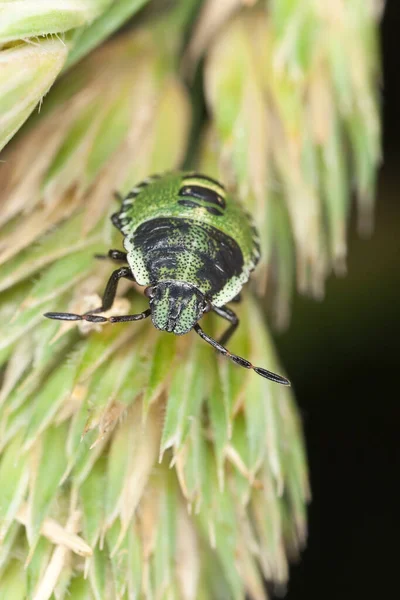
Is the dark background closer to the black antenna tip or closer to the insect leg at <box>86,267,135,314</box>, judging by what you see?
the black antenna tip

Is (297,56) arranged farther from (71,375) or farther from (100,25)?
(71,375)

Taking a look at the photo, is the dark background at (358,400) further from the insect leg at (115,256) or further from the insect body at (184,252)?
the insect leg at (115,256)

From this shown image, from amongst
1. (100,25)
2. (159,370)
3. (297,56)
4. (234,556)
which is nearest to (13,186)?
(100,25)

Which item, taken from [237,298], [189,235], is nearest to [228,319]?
[237,298]

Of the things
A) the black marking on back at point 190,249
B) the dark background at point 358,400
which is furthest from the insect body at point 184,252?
the dark background at point 358,400

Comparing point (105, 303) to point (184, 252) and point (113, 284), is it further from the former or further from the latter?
point (184, 252)

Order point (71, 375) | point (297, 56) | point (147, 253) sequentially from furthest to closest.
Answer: point (297, 56) < point (147, 253) < point (71, 375)
